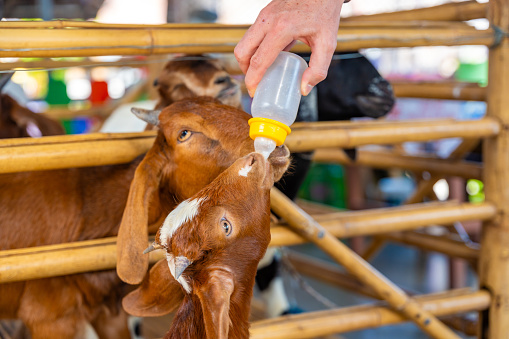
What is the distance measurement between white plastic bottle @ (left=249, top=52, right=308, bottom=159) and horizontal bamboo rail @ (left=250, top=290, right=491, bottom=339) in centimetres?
70

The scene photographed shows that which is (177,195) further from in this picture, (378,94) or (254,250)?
(378,94)

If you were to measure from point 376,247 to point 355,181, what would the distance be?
0.64 metres

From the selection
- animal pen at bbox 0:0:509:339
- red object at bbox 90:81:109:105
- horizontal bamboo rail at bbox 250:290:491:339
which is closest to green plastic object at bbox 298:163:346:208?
red object at bbox 90:81:109:105

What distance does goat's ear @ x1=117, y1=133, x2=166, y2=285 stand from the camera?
117 centimetres

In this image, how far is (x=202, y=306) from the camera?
0.84m

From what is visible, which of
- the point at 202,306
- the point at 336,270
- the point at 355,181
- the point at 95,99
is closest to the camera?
the point at 202,306

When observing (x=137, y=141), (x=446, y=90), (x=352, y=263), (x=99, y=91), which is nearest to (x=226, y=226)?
(x=137, y=141)

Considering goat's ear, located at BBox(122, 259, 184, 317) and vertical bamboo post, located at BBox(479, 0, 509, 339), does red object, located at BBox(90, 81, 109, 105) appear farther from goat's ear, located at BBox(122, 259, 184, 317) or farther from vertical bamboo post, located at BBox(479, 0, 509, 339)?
goat's ear, located at BBox(122, 259, 184, 317)

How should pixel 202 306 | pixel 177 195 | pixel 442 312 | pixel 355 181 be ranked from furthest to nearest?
pixel 355 181 < pixel 442 312 < pixel 177 195 < pixel 202 306

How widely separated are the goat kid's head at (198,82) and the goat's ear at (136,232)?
1.99ft

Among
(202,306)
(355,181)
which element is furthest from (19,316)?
(355,181)

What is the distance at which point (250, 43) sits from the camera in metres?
1.01

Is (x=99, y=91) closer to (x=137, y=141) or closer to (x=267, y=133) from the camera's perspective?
(x=137, y=141)

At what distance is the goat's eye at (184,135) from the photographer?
1283 millimetres
